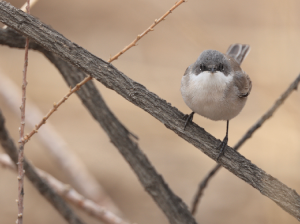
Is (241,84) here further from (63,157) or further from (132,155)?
(63,157)

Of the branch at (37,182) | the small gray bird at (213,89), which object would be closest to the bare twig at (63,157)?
the branch at (37,182)

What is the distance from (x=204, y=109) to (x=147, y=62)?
454 cm

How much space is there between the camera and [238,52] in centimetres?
286

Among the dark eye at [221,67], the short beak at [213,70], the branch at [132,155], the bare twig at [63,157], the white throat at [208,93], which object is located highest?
the dark eye at [221,67]

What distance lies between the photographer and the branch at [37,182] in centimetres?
225

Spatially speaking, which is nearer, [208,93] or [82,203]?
[208,93]

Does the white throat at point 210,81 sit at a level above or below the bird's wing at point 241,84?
below

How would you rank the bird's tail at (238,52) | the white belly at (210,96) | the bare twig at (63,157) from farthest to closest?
the bare twig at (63,157) < the bird's tail at (238,52) < the white belly at (210,96)

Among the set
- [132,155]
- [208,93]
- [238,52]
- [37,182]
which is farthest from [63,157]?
[238,52]

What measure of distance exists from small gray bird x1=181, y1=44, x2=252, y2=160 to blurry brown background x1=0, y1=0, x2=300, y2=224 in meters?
0.56

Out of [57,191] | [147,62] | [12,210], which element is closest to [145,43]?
[147,62]

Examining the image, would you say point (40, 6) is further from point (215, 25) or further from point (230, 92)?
point (230, 92)

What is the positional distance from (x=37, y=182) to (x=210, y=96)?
4.30 ft

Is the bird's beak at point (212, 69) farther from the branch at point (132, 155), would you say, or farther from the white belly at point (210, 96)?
the branch at point (132, 155)
